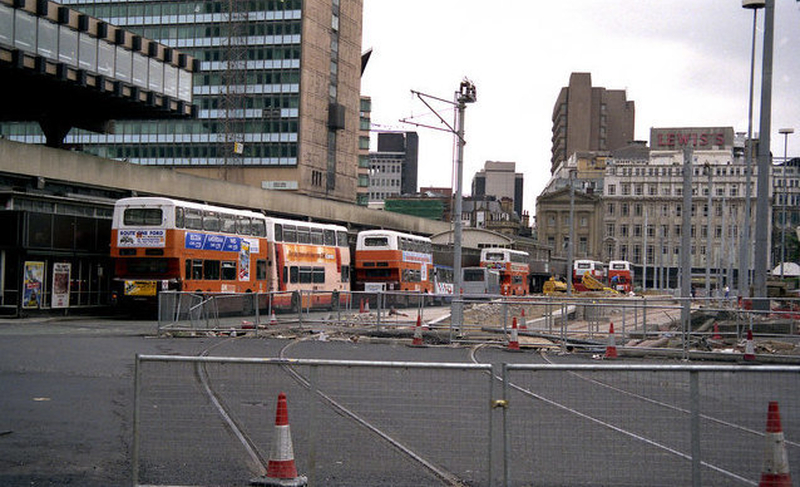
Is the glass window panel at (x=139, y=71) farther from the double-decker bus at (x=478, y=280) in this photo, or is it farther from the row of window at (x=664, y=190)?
the row of window at (x=664, y=190)

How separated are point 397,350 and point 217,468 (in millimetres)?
15224

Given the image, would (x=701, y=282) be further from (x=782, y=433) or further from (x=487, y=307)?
(x=782, y=433)

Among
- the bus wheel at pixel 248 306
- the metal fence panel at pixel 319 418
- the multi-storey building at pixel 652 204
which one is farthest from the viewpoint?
the multi-storey building at pixel 652 204

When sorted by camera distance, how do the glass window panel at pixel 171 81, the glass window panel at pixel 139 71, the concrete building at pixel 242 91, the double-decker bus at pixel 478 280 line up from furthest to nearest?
the concrete building at pixel 242 91 → the double-decker bus at pixel 478 280 → the glass window panel at pixel 171 81 → the glass window panel at pixel 139 71

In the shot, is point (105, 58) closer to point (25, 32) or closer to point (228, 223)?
point (25, 32)

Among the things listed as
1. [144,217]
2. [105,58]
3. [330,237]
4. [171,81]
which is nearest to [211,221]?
[144,217]

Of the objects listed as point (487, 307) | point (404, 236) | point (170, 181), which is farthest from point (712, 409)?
point (170, 181)

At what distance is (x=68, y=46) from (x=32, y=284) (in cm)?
2358

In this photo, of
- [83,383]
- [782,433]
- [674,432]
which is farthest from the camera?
[83,383]

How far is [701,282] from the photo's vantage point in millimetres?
112625

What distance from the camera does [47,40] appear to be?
50688mm

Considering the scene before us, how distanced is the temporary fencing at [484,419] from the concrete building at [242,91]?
89.7 m

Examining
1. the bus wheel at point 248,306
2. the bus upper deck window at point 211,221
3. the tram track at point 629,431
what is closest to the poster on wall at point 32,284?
the bus upper deck window at point 211,221

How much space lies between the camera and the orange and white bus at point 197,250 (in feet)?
107
